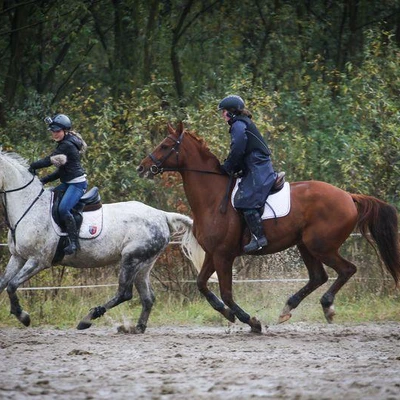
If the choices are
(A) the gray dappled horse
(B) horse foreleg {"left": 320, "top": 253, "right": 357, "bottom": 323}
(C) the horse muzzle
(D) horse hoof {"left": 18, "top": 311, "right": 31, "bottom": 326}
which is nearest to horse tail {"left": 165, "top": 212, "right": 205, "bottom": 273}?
(A) the gray dappled horse

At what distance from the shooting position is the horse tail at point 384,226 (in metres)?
12.6

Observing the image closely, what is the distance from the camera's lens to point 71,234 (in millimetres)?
12102

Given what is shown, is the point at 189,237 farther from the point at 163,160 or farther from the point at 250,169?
the point at 250,169

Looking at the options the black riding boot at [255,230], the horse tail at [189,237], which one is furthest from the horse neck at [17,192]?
the black riding boot at [255,230]

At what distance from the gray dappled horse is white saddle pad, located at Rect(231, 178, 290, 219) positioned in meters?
1.27

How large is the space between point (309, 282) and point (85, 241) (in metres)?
2.77

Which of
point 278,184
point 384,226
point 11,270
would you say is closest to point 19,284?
point 11,270

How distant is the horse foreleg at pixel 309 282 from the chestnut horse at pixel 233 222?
0.01 metres

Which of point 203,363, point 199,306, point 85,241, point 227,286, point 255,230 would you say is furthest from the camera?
point 199,306

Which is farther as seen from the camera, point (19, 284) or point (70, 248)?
point (70, 248)

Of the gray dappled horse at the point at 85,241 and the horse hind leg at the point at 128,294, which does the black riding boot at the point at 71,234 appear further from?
the horse hind leg at the point at 128,294

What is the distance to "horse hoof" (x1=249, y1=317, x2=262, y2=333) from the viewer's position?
1181cm

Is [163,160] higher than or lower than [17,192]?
higher

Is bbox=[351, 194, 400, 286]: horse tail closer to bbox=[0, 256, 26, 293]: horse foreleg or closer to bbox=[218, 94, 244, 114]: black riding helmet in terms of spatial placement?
bbox=[218, 94, 244, 114]: black riding helmet
